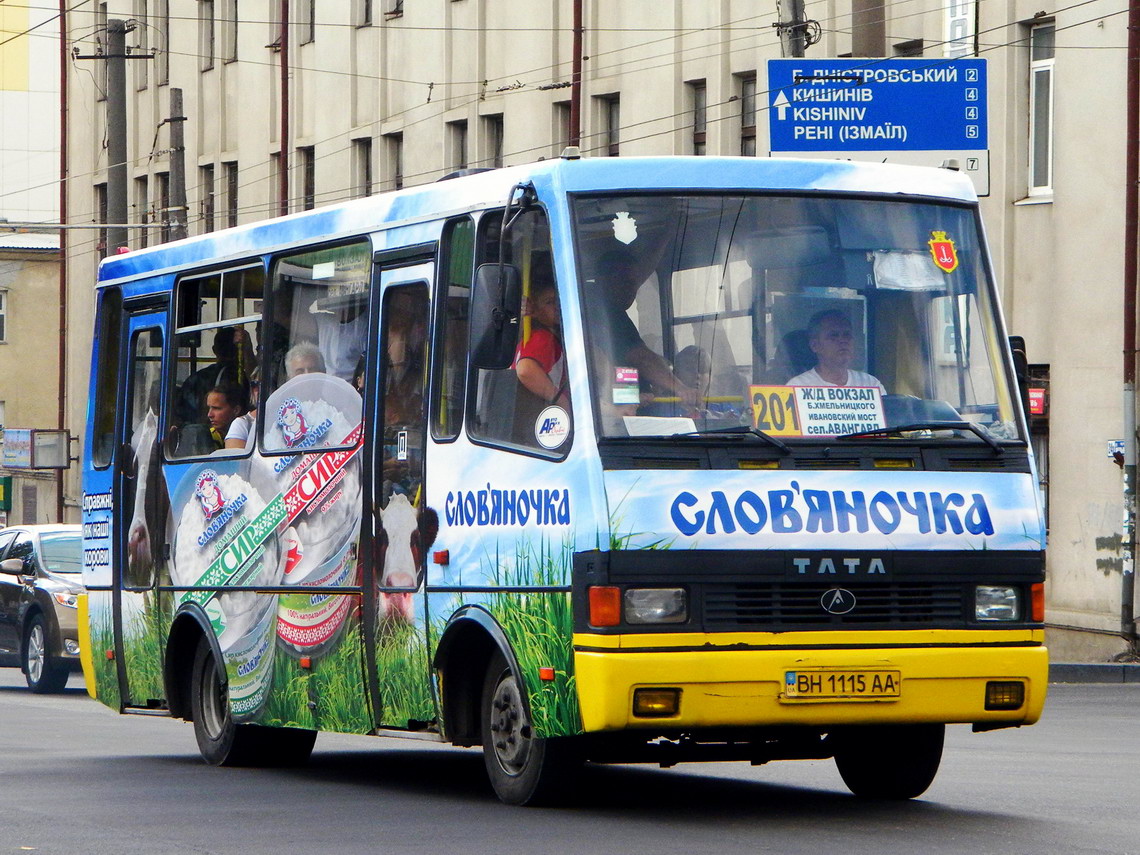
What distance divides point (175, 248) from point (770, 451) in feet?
17.6

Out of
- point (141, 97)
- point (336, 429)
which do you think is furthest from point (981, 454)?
point (141, 97)

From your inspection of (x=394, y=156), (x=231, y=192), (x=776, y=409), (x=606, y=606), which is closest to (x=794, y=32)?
(x=776, y=409)

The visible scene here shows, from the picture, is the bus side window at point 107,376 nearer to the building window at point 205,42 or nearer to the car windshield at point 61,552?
the car windshield at point 61,552

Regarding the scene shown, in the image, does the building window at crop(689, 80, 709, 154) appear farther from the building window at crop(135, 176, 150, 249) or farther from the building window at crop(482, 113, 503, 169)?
the building window at crop(135, 176, 150, 249)

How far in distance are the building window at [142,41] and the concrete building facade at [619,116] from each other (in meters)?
0.07

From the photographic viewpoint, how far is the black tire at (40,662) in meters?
23.8

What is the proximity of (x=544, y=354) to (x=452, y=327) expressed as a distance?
2.92 feet

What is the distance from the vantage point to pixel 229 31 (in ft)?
149

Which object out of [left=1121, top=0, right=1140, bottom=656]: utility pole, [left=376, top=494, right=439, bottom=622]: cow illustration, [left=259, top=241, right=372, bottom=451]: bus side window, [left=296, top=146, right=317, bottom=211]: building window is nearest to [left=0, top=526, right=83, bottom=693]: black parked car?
[left=1121, top=0, right=1140, bottom=656]: utility pole

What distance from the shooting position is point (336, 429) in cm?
1147

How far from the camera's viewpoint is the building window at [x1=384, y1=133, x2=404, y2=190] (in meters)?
39.8

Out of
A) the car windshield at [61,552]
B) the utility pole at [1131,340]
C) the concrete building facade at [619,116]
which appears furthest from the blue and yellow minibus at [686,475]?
the utility pole at [1131,340]

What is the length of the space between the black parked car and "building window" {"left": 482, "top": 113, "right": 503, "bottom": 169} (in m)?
13.5

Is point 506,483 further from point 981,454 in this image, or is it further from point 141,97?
point 141,97
